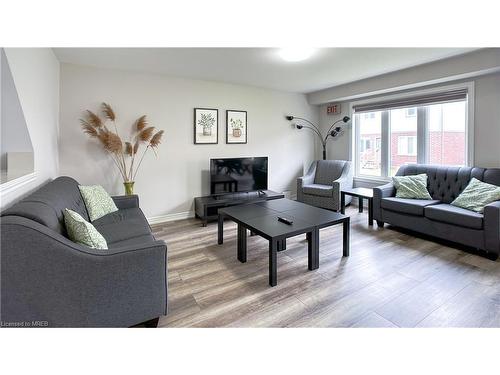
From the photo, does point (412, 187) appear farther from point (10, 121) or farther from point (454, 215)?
point (10, 121)

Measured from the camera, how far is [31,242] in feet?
4.06

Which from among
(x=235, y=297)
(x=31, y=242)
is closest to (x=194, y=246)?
(x=235, y=297)

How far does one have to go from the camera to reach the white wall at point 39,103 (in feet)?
6.29

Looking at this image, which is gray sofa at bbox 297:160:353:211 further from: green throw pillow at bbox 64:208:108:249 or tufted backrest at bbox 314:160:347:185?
green throw pillow at bbox 64:208:108:249

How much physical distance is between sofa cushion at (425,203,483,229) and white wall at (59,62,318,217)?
9.00 feet

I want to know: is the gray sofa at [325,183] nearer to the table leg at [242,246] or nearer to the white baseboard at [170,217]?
the white baseboard at [170,217]

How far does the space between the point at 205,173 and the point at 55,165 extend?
202 centimetres

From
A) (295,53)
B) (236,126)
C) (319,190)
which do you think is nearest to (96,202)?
(236,126)

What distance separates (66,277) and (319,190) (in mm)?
3911

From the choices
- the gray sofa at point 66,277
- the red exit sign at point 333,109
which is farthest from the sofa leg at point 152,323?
the red exit sign at point 333,109

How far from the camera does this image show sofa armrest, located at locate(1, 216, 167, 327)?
1232 mm

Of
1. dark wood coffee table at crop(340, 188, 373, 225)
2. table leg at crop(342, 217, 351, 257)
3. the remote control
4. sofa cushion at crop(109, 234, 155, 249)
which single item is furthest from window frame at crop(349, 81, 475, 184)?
sofa cushion at crop(109, 234, 155, 249)
